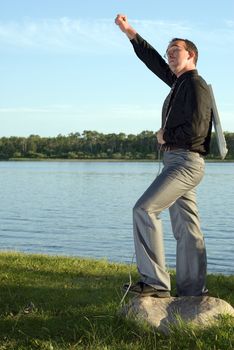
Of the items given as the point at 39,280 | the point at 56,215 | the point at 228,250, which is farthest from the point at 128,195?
the point at 39,280

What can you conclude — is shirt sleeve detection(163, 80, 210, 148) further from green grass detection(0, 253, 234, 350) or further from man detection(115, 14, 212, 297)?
green grass detection(0, 253, 234, 350)

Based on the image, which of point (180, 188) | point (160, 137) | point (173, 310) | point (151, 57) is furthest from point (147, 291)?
point (151, 57)

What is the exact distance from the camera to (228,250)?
2127 centimetres

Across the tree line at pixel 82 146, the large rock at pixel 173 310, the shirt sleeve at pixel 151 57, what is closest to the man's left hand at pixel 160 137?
the shirt sleeve at pixel 151 57

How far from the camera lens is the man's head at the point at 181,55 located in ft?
18.7

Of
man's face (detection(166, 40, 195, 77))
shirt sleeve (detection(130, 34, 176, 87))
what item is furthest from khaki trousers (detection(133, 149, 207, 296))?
shirt sleeve (detection(130, 34, 176, 87))

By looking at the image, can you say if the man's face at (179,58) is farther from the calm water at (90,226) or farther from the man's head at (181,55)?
the calm water at (90,226)

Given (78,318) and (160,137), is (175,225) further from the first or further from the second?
(78,318)

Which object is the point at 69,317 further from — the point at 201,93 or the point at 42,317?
the point at 201,93

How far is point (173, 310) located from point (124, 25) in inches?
122

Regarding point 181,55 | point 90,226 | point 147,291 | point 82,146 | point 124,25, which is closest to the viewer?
point 147,291

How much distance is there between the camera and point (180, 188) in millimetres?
5430

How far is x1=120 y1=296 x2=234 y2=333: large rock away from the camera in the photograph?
5082 mm

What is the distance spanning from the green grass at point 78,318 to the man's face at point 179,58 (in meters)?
2.47
